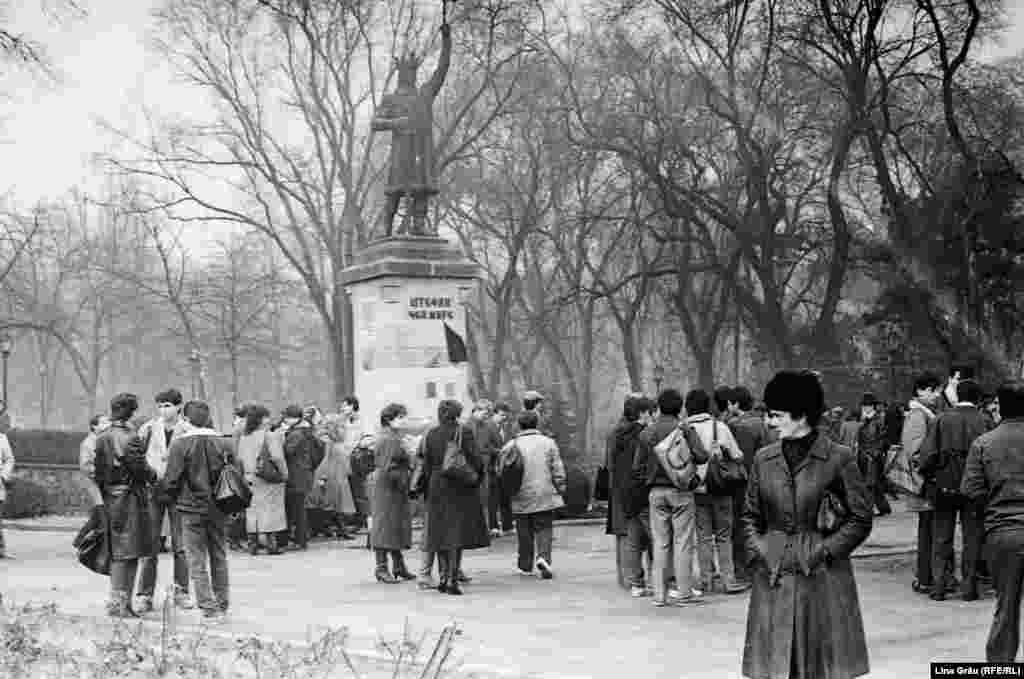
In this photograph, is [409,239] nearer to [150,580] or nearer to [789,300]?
[150,580]

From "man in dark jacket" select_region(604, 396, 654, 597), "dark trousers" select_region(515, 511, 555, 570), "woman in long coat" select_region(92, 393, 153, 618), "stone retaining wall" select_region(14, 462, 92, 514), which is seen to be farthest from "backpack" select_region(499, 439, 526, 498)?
"stone retaining wall" select_region(14, 462, 92, 514)

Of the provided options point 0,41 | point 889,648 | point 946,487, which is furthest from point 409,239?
point 889,648

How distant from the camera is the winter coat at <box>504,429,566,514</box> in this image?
1299 centimetres

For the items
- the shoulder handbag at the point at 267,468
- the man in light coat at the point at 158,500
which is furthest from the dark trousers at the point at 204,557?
the shoulder handbag at the point at 267,468

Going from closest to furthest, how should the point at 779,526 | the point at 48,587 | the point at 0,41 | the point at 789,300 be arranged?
the point at 779,526, the point at 48,587, the point at 0,41, the point at 789,300

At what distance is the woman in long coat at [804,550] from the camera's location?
5766 mm

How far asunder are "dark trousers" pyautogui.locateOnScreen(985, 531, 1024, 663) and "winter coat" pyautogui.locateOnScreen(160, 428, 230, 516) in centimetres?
597

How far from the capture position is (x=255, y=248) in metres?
A: 55.8

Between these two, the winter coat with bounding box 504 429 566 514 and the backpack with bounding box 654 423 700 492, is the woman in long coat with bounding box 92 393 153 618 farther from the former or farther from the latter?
the backpack with bounding box 654 423 700 492

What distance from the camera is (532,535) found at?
1328 cm

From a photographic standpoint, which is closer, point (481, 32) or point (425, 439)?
point (425, 439)

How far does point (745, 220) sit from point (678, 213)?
1.48 meters

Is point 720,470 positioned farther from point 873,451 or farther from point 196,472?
point 873,451

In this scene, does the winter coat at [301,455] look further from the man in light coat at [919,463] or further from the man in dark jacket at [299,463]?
the man in light coat at [919,463]
